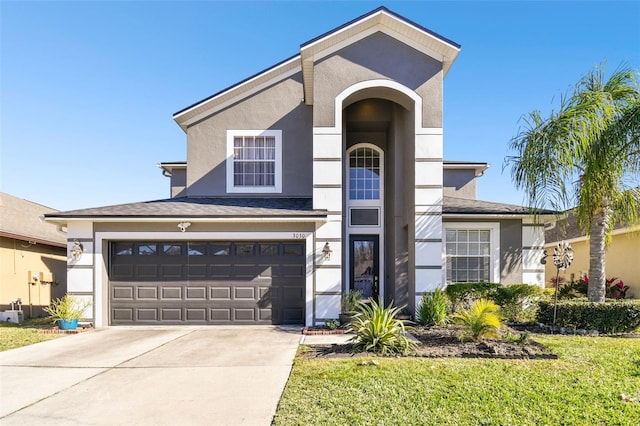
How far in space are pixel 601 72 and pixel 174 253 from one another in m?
12.5

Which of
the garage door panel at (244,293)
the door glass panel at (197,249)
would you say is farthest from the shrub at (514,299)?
the door glass panel at (197,249)

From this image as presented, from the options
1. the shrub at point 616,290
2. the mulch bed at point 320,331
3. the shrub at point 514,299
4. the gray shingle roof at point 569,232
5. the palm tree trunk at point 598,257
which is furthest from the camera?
the gray shingle roof at point 569,232

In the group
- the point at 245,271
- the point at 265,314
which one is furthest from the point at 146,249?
the point at 265,314

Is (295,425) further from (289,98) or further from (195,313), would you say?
(289,98)

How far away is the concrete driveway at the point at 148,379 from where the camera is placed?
4.86 metres

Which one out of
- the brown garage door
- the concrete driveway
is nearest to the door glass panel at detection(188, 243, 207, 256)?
the brown garage door

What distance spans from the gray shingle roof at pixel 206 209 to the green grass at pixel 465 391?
473cm

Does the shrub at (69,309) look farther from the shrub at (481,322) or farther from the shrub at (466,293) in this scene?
the shrub at (466,293)

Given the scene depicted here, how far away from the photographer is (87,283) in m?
10.9

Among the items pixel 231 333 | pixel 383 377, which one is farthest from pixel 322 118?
pixel 383 377

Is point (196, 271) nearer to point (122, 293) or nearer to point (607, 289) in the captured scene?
point (122, 293)

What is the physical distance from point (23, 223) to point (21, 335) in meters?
6.54

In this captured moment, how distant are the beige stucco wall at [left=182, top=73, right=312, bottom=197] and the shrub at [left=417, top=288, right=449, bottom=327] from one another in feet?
17.2

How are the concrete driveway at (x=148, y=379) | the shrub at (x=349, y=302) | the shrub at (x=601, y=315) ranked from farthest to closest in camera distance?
the shrub at (x=349, y=302) → the shrub at (x=601, y=315) → the concrete driveway at (x=148, y=379)
